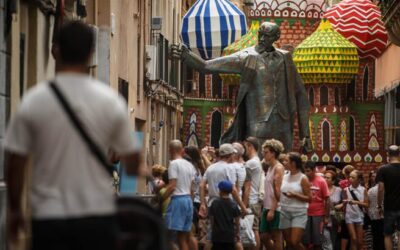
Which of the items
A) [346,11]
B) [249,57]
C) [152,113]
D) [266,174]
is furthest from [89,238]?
[346,11]

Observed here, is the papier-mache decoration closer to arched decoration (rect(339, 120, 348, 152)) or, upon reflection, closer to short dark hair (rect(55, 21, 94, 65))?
arched decoration (rect(339, 120, 348, 152))

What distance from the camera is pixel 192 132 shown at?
211 ft

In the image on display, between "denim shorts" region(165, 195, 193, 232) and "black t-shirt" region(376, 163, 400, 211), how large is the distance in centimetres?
355

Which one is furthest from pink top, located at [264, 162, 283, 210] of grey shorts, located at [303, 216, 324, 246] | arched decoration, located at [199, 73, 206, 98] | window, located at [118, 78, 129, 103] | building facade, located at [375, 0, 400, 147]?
arched decoration, located at [199, 73, 206, 98]

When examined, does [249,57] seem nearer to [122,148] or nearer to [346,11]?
[122,148]

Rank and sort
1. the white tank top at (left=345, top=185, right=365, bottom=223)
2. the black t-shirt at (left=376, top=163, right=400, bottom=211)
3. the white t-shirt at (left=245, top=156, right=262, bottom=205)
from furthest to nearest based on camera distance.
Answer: the white tank top at (left=345, top=185, right=365, bottom=223)
the black t-shirt at (left=376, top=163, right=400, bottom=211)
the white t-shirt at (left=245, top=156, right=262, bottom=205)

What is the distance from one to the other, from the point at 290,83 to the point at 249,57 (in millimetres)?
719

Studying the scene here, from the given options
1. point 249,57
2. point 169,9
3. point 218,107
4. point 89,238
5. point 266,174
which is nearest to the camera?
point 89,238

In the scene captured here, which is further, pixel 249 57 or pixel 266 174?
pixel 249 57

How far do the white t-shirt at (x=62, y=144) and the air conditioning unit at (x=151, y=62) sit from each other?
2964 centimetres

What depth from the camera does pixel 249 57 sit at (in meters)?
22.4

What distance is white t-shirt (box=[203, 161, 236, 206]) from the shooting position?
1884 centimetres

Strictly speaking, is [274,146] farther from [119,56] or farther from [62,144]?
[119,56]

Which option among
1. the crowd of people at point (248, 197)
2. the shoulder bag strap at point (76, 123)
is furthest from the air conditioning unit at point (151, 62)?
the shoulder bag strap at point (76, 123)
